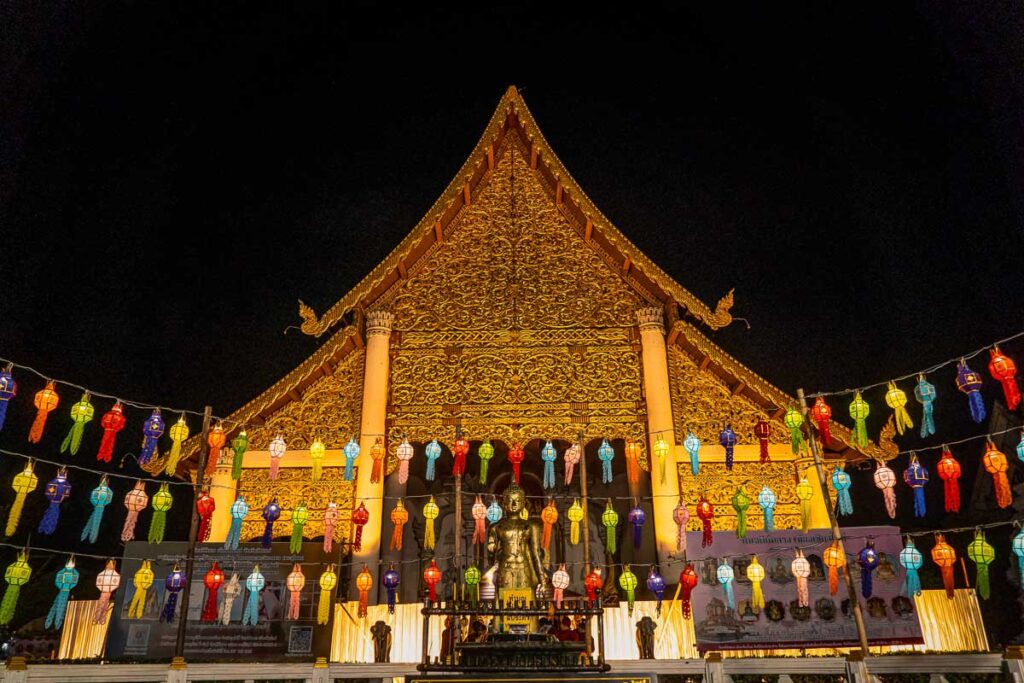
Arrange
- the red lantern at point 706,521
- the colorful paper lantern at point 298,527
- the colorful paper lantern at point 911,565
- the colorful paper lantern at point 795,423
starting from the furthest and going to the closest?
1. the colorful paper lantern at point 298,527
2. the red lantern at point 706,521
3. the colorful paper lantern at point 795,423
4. the colorful paper lantern at point 911,565

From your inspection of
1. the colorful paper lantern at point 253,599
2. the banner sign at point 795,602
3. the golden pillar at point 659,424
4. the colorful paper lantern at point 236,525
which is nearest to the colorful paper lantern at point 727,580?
the banner sign at point 795,602

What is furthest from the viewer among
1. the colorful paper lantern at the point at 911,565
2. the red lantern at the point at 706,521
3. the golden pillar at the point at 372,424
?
the golden pillar at the point at 372,424

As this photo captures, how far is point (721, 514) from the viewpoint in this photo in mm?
10422

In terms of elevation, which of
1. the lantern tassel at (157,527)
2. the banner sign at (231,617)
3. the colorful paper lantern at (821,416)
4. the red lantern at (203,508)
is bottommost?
the banner sign at (231,617)

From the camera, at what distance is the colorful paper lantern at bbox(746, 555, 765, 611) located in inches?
331

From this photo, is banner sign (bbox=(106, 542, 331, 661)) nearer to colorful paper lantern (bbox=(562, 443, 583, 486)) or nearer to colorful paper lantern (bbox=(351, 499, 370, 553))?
colorful paper lantern (bbox=(351, 499, 370, 553))

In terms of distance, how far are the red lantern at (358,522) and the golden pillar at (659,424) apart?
13.2 feet

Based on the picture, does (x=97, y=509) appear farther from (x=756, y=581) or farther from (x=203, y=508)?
(x=756, y=581)

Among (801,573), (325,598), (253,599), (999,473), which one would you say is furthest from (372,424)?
(999,473)

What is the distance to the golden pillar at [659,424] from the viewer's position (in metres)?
10.2

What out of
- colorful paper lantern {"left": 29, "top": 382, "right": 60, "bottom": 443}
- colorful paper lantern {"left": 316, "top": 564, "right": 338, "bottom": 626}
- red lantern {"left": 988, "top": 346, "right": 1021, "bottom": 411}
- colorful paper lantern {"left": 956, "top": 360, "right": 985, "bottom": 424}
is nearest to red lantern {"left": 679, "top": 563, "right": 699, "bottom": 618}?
colorful paper lantern {"left": 956, "top": 360, "right": 985, "bottom": 424}

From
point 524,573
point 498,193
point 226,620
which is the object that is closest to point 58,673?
point 226,620

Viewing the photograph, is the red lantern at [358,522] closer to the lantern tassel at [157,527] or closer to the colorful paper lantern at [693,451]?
the lantern tassel at [157,527]

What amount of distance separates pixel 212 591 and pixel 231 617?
2.40 feet
